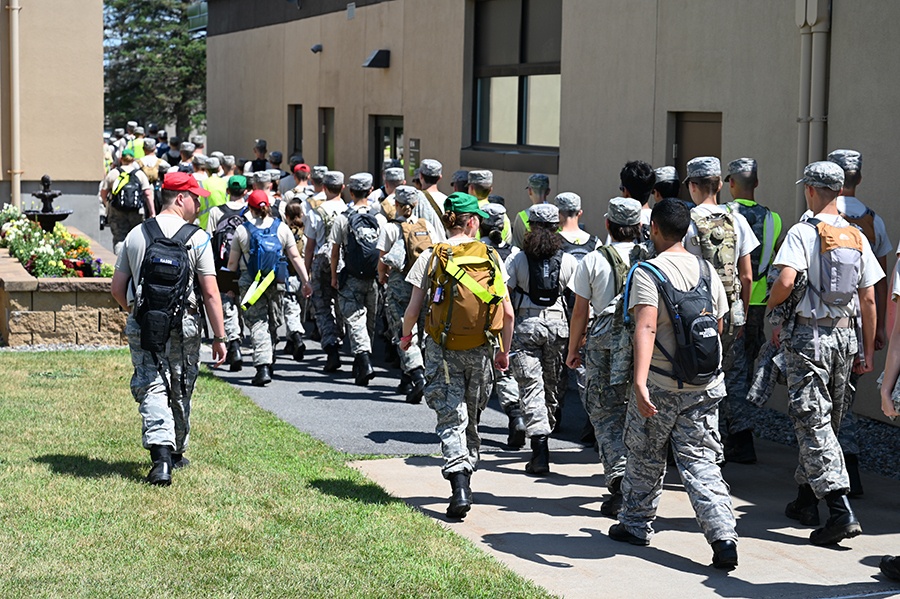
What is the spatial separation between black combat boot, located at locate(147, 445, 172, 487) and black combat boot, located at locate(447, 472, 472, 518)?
1.78 m

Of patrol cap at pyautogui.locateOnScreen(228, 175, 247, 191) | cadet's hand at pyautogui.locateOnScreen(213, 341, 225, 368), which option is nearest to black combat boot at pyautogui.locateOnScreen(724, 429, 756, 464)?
cadet's hand at pyautogui.locateOnScreen(213, 341, 225, 368)

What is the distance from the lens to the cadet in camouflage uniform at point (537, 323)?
8492 mm

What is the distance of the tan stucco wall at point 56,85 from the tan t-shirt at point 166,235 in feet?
34.7

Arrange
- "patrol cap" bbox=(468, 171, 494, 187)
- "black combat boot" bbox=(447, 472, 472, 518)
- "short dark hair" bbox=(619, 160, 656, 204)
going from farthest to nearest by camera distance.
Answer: "patrol cap" bbox=(468, 171, 494, 187), "short dark hair" bbox=(619, 160, 656, 204), "black combat boot" bbox=(447, 472, 472, 518)

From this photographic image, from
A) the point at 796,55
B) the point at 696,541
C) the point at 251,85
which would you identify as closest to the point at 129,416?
the point at 696,541

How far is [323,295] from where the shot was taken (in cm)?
1277

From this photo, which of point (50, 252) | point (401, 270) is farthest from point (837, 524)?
point (50, 252)

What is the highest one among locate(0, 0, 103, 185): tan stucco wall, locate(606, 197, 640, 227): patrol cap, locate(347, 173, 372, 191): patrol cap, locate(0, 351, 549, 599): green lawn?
locate(0, 0, 103, 185): tan stucco wall

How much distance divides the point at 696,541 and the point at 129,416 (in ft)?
15.5

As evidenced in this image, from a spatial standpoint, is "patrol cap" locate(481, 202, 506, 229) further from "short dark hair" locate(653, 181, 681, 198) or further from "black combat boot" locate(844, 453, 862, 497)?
"black combat boot" locate(844, 453, 862, 497)

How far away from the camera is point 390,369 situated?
1261 centimetres

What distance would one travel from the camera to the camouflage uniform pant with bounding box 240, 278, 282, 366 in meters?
11.5

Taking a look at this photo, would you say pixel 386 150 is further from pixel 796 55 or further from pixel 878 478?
pixel 878 478

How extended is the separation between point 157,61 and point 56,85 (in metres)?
32.1
